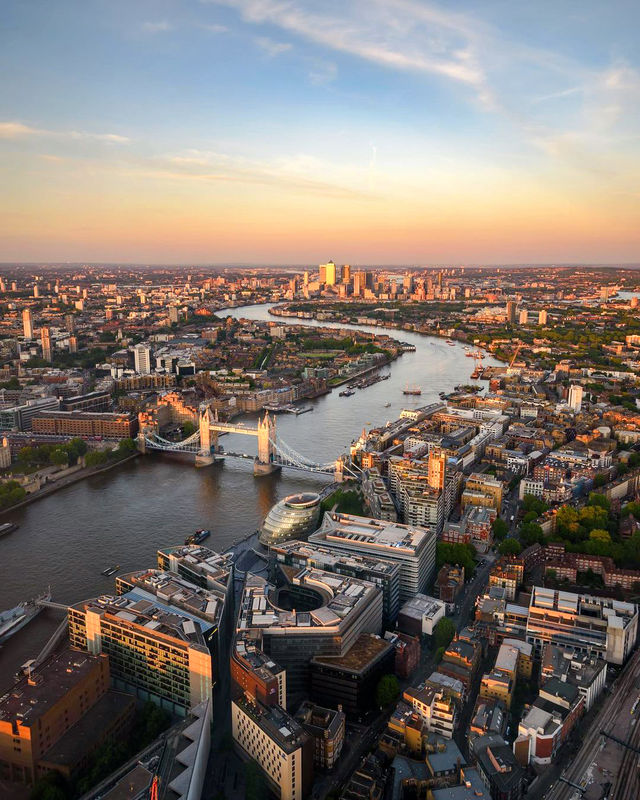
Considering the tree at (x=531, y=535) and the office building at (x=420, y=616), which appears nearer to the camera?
the office building at (x=420, y=616)

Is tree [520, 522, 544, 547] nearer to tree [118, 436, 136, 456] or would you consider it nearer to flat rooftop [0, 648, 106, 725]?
flat rooftop [0, 648, 106, 725]

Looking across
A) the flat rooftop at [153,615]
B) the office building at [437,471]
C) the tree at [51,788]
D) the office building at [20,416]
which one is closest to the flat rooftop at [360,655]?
the flat rooftop at [153,615]

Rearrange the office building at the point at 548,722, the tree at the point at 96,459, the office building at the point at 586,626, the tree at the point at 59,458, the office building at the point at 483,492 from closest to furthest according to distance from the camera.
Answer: the office building at the point at 548,722, the office building at the point at 586,626, the office building at the point at 483,492, the tree at the point at 59,458, the tree at the point at 96,459

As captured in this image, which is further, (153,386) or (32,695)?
(153,386)

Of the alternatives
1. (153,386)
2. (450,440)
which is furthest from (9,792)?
(153,386)

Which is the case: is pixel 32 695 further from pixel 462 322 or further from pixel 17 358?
pixel 462 322

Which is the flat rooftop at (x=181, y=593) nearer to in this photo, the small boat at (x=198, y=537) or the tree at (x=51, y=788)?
the tree at (x=51, y=788)
